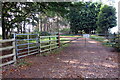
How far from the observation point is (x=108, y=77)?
10.2 ft

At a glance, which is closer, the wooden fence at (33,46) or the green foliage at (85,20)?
the wooden fence at (33,46)

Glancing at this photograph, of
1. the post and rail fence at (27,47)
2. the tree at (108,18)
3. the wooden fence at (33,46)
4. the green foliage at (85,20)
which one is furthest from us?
the green foliage at (85,20)

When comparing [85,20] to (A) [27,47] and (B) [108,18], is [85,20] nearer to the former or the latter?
(B) [108,18]

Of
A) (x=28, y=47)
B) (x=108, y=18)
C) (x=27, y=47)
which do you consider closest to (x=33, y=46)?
(x=28, y=47)

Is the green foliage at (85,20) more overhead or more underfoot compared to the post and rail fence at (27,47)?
more overhead

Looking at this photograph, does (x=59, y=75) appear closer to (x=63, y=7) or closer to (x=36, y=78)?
(x=36, y=78)

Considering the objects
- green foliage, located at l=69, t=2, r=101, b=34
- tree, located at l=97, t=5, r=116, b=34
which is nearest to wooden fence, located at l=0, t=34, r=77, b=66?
tree, located at l=97, t=5, r=116, b=34

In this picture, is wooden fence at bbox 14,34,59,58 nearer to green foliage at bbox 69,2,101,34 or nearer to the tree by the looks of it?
the tree

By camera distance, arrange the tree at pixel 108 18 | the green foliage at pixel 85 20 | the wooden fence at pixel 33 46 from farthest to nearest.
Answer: the green foliage at pixel 85 20
the tree at pixel 108 18
the wooden fence at pixel 33 46

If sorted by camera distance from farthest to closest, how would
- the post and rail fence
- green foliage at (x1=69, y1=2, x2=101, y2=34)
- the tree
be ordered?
green foliage at (x1=69, y1=2, x2=101, y2=34) → the tree → the post and rail fence

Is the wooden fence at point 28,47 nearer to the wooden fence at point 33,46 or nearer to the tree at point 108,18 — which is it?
the wooden fence at point 33,46

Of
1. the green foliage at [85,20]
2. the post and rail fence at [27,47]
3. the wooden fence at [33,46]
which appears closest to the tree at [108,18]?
the green foliage at [85,20]

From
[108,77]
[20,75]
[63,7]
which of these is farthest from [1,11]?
[108,77]

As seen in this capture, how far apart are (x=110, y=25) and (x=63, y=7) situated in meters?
11.8
